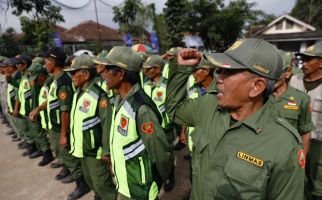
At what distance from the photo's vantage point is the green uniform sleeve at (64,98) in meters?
3.72

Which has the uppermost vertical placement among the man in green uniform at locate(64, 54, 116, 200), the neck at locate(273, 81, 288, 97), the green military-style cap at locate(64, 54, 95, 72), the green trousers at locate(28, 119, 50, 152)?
the green military-style cap at locate(64, 54, 95, 72)

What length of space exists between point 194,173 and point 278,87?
1832mm

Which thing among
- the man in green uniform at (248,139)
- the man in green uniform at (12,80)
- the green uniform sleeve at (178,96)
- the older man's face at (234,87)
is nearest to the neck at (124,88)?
the green uniform sleeve at (178,96)

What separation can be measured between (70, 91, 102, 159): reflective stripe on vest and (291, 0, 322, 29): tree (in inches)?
1847

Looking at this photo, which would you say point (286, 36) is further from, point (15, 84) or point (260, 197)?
point (260, 197)

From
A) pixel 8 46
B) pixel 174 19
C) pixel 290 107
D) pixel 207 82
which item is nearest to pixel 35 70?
pixel 207 82

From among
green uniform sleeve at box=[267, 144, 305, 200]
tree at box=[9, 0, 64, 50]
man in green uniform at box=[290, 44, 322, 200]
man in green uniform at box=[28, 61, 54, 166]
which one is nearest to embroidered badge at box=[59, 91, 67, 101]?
man in green uniform at box=[28, 61, 54, 166]

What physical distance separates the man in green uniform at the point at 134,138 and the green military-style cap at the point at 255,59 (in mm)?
1017

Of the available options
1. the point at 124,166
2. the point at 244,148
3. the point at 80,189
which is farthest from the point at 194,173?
the point at 80,189

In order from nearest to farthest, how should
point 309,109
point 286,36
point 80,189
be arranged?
point 309,109
point 80,189
point 286,36

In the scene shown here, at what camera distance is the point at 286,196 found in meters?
1.33

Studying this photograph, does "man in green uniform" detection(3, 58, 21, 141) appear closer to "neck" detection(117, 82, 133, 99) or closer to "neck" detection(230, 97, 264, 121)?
"neck" detection(117, 82, 133, 99)

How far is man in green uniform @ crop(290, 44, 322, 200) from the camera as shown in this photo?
9.38 feet

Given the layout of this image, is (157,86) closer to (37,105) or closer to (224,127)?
(37,105)
